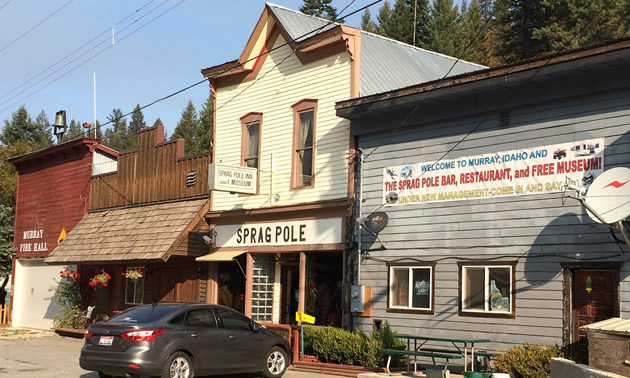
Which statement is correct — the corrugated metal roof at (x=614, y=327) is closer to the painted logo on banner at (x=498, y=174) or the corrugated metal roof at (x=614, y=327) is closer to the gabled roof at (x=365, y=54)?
the painted logo on banner at (x=498, y=174)

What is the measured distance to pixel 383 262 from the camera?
59.0ft

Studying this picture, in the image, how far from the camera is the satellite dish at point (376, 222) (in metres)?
17.6

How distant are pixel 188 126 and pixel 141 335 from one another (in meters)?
92.2

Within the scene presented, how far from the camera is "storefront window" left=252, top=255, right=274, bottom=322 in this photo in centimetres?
2189

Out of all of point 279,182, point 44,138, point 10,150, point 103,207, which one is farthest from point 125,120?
point 279,182

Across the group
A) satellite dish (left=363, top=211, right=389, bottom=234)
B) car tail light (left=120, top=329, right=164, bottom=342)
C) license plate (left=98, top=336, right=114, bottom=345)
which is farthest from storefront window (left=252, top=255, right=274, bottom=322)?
car tail light (left=120, top=329, right=164, bottom=342)

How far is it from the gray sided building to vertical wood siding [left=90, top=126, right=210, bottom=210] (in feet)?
25.5

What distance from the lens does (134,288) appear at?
27281 mm

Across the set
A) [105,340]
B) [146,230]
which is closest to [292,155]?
[146,230]

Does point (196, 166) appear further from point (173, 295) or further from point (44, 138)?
point (44, 138)

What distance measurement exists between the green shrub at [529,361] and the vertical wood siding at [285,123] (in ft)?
22.0

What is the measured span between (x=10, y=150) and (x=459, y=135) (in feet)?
134

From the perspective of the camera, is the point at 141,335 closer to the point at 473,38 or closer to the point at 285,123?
the point at 285,123

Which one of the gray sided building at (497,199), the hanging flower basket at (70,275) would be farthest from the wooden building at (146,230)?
the gray sided building at (497,199)
